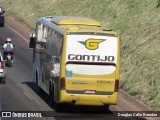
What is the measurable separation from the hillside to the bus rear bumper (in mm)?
2045

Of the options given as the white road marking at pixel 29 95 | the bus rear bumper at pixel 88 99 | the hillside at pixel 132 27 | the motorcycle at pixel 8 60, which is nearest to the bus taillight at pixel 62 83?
the bus rear bumper at pixel 88 99

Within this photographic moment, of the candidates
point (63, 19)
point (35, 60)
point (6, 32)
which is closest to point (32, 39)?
point (35, 60)

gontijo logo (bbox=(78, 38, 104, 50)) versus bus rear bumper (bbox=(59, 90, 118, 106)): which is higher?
gontijo logo (bbox=(78, 38, 104, 50))

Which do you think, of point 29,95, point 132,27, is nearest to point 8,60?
point 132,27

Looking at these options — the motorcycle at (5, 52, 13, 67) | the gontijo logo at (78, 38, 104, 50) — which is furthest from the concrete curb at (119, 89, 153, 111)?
the motorcycle at (5, 52, 13, 67)

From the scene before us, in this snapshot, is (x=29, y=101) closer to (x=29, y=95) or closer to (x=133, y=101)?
(x=29, y=95)

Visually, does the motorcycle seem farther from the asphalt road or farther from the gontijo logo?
the gontijo logo

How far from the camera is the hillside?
26.8 m

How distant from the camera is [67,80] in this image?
22.5 metres

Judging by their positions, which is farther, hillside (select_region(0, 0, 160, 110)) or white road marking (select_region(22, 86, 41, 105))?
hillside (select_region(0, 0, 160, 110))

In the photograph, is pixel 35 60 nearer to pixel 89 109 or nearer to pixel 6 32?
pixel 89 109

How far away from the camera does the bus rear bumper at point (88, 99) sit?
22.5m

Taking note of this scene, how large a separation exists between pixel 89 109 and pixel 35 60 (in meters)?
5.28

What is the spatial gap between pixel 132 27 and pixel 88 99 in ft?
47.1
